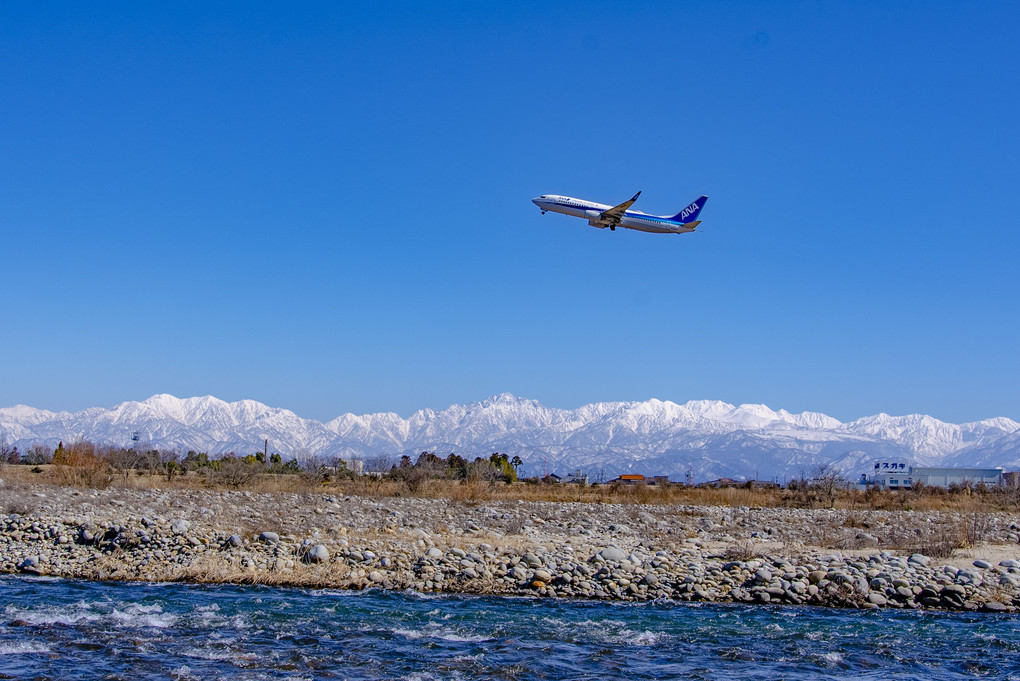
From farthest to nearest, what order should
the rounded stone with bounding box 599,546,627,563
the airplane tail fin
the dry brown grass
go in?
the airplane tail fin < the dry brown grass < the rounded stone with bounding box 599,546,627,563

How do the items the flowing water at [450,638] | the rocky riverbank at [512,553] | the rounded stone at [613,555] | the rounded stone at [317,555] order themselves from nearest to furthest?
the flowing water at [450,638] → the rocky riverbank at [512,553] → the rounded stone at [317,555] → the rounded stone at [613,555]

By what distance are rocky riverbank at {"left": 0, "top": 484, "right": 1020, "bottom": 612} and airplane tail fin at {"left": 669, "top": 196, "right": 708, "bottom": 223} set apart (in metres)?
50.9

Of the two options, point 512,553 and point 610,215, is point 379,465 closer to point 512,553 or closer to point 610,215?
point 610,215

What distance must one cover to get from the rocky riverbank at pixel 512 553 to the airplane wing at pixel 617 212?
112 feet

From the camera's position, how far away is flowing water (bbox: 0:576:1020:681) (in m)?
13.4

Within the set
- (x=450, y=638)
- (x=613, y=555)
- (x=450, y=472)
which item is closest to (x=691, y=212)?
(x=450, y=472)

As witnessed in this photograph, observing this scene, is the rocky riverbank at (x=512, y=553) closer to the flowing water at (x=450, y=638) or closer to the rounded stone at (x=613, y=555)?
the rounded stone at (x=613, y=555)

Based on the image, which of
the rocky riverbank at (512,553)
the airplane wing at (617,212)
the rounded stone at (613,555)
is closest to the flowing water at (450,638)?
the rocky riverbank at (512,553)

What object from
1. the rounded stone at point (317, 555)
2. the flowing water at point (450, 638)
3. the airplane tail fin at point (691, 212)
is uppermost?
the airplane tail fin at point (691, 212)

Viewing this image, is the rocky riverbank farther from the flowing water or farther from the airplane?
the airplane

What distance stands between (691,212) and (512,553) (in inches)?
2483

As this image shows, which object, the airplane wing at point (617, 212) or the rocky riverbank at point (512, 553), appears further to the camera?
the airplane wing at point (617, 212)

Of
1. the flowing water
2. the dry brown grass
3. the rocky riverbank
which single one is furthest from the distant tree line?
the flowing water

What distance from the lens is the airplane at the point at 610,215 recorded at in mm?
63688
